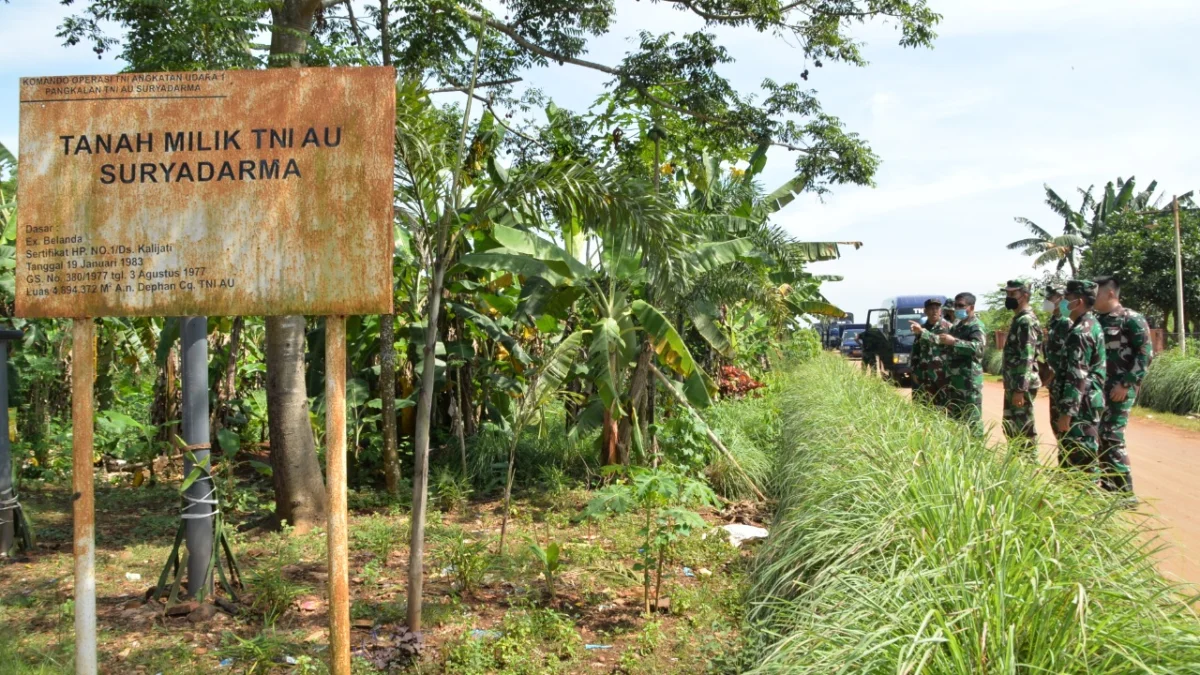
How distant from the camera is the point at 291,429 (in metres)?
7.51

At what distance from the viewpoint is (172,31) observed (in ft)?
24.4

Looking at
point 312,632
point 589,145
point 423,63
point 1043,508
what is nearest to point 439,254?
point 312,632

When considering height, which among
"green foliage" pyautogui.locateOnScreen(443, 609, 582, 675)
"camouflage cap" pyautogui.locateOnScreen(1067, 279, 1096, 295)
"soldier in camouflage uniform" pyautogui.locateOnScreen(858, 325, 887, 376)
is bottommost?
"green foliage" pyautogui.locateOnScreen(443, 609, 582, 675)

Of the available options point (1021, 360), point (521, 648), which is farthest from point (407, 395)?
point (1021, 360)

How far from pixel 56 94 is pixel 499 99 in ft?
23.8

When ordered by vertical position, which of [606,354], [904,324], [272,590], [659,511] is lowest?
[272,590]

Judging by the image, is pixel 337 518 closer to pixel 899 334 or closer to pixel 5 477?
pixel 5 477

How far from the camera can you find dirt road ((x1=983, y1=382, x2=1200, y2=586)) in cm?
578

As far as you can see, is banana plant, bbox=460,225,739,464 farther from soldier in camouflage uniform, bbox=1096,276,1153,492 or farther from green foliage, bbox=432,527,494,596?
soldier in camouflage uniform, bbox=1096,276,1153,492

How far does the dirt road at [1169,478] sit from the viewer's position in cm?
578

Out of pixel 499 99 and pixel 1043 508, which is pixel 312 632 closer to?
pixel 1043 508

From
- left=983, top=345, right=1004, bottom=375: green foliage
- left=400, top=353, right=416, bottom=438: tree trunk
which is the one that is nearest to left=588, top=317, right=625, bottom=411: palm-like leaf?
left=400, top=353, right=416, bottom=438: tree trunk

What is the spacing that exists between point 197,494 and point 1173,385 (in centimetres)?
1620

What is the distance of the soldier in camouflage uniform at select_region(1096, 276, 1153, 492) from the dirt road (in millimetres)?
467
